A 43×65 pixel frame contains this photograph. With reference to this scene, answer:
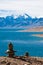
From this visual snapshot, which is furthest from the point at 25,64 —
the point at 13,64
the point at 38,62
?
the point at 38,62

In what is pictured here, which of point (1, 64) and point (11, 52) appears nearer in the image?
point (1, 64)

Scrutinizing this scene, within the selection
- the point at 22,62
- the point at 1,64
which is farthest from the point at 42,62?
the point at 1,64

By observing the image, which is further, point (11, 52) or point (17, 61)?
point (11, 52)

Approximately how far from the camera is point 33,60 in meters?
13.3

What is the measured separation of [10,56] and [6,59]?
1.06m

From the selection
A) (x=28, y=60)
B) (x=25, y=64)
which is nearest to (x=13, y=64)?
(x=25, y=64)

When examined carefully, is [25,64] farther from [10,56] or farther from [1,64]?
[10,56]

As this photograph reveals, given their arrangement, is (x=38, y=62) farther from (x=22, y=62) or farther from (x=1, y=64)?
(x=1, y=64)

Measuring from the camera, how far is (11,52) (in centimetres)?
1370

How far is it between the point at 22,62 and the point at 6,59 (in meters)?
0.79

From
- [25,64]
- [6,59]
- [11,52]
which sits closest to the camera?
[25,64]

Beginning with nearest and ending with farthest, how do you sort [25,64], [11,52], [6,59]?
[25,64] < [6,59] < [11,52]

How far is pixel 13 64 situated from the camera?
465 inches

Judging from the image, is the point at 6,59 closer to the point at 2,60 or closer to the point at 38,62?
the point at 2,60
